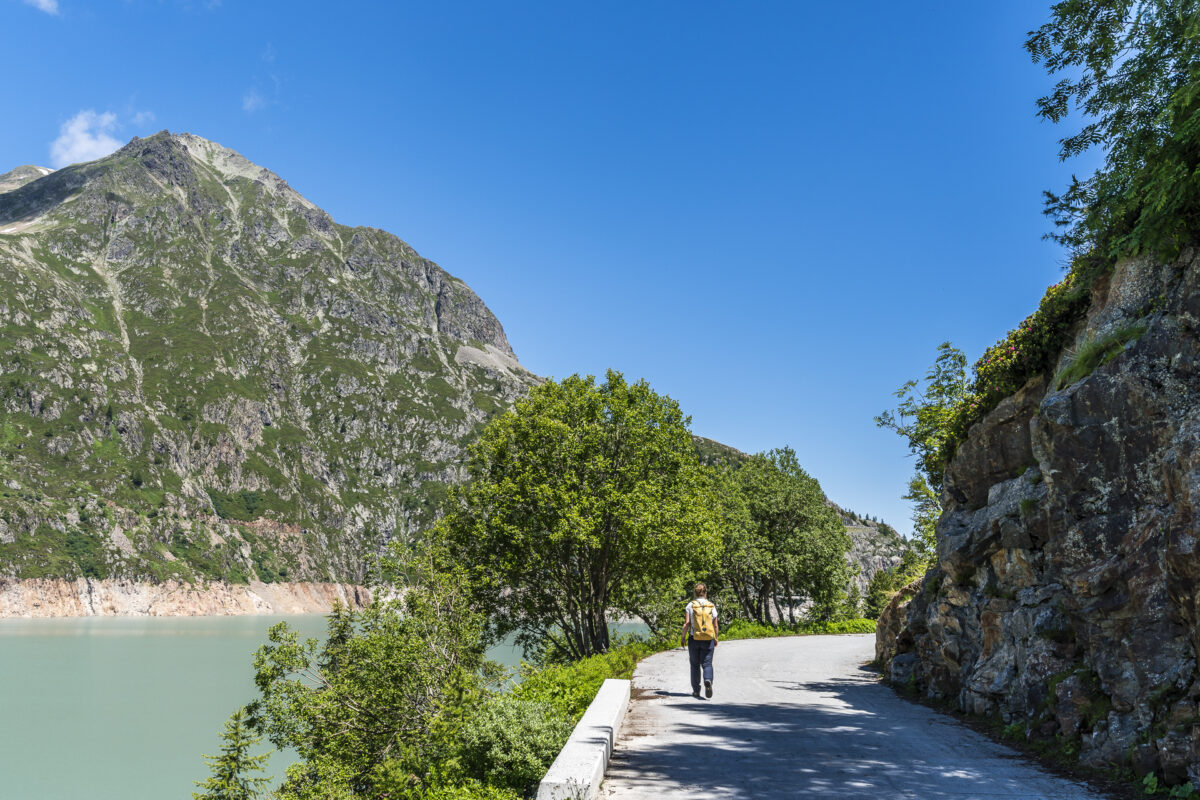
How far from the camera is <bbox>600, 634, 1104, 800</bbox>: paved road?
7785 millimetres

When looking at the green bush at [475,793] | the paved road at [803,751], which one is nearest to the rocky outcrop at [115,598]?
the paved road at [803,751]

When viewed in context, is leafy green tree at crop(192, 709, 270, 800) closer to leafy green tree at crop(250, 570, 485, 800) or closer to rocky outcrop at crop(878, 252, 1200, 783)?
leafy green tree at crop(250, 570, 485, 800)

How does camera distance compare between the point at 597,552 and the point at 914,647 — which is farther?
the point at 597,552

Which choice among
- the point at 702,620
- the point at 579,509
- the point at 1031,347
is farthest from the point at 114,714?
the point at 1031,347

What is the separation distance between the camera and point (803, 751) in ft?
31.9

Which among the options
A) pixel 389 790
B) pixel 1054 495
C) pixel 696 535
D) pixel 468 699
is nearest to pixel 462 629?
pixel 468 699

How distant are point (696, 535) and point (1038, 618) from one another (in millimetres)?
14153

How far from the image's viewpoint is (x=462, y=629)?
16703 millimetres

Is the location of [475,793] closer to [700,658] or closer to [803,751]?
[803,751]

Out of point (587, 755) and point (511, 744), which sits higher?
point (587, 755)

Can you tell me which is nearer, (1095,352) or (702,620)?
(1095,352)

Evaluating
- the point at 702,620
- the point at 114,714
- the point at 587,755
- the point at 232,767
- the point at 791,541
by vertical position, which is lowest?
the point at 114,714

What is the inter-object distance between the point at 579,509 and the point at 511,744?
48.0 ft

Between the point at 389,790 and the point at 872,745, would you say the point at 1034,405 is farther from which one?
the point at 389,790
